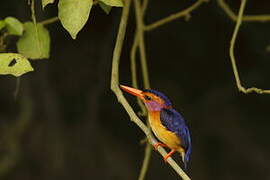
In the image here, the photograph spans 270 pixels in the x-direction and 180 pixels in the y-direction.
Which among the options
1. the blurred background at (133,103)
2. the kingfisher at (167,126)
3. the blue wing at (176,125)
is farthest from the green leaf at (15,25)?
the blurred background at (133,103)

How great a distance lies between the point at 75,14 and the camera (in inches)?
61.4

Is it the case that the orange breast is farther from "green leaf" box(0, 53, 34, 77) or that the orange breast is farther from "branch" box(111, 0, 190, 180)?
"green leaf" box(0, 53, 34, 77)

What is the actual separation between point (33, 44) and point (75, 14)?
1.35 ft

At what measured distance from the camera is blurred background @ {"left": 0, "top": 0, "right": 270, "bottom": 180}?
336 cm

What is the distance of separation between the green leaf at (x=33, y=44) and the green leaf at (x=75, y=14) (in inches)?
13.4

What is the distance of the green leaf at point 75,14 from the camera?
1.55 m

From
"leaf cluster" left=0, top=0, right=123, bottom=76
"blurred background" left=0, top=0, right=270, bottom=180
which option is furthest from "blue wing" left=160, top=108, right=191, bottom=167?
"blurred background" left=0, top=0, right=270, bottom=180

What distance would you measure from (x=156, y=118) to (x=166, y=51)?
187cm

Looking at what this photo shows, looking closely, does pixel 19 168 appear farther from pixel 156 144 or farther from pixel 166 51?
pixel 156 144

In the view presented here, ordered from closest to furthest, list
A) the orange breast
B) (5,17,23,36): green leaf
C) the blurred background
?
1. the orange breast
2. (5,17,23,36): green leaf
3. the blurred background

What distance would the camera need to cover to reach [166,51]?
3588 mm

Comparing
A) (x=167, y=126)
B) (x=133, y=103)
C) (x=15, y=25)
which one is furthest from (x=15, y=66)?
(x=133, y=103)

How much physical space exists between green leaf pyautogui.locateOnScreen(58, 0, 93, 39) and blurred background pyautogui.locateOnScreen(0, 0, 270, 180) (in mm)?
1680

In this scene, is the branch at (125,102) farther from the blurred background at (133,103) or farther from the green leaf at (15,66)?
the blurred background at (133,103)
